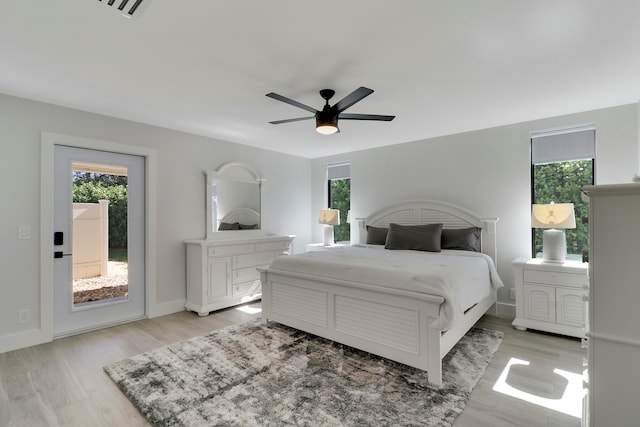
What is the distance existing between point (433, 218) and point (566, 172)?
1.60 metres

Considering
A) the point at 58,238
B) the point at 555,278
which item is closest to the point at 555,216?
the point at 555,278

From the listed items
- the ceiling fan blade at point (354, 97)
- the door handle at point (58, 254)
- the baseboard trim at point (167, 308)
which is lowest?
the baseboard trim at point (167, 308)

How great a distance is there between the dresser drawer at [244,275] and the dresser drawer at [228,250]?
27cm

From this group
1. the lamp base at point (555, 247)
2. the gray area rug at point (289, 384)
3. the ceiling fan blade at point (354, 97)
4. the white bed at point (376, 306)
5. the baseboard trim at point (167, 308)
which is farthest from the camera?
the baseboard trim at point (167, 308)

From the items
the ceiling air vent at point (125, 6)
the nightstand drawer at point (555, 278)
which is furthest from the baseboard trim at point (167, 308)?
the nightstand drawer at point (555, 278)

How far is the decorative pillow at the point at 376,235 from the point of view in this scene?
177 inches

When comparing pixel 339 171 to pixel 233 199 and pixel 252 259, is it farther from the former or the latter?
pixel 252 259

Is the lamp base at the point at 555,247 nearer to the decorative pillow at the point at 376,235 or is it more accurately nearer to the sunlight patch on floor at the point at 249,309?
the decorative pillow at the point at 376,235

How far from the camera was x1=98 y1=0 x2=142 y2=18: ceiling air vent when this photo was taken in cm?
159

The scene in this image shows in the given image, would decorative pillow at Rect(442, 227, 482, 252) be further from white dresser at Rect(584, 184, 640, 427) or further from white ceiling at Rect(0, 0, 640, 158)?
white dresser at Rect(584, 184, 640, 427)

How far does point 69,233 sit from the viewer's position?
3.19 metres

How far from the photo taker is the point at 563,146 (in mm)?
3545

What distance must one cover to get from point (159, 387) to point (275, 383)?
843mm

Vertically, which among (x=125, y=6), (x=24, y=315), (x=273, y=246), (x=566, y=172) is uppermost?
(x=125, y=6)
